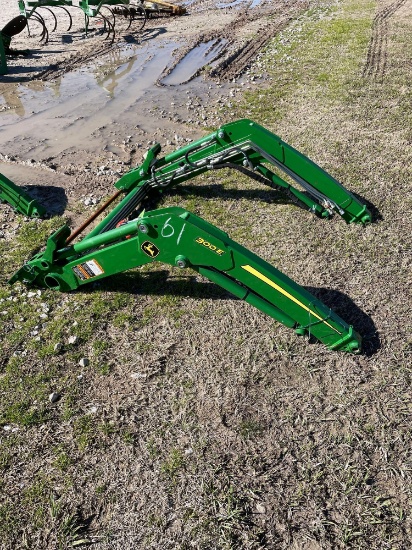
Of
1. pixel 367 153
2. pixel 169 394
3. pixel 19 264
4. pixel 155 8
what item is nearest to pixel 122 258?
pixel 169 394

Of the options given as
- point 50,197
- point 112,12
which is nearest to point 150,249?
point 50,197

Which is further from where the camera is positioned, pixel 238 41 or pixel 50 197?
pixel 238 41

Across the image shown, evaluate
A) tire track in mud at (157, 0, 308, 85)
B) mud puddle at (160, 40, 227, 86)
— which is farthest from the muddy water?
tire track in mud at (157, 0, 308, 85)

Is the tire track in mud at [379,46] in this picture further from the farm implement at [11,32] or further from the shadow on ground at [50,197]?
the farm implement at [11,32]

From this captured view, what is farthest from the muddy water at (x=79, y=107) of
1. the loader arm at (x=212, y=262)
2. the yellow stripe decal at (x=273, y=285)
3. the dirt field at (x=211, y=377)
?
the yellow stripe decal at (x=273, y=285)

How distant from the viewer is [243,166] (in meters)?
6.55

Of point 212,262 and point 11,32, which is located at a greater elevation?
point 11,32

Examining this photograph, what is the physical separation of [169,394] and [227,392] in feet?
1.95

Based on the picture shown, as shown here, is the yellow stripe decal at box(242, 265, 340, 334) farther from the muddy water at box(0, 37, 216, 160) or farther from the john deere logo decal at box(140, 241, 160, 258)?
the muddy water at box(0, 37, 216, 160)

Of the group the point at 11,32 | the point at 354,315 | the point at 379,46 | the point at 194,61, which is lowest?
the point at 379,46

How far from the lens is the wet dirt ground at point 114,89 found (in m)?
9.12

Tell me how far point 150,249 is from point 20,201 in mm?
3912

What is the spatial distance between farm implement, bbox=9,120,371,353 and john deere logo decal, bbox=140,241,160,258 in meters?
0.01

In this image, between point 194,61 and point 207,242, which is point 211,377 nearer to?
Result: point 207,242
